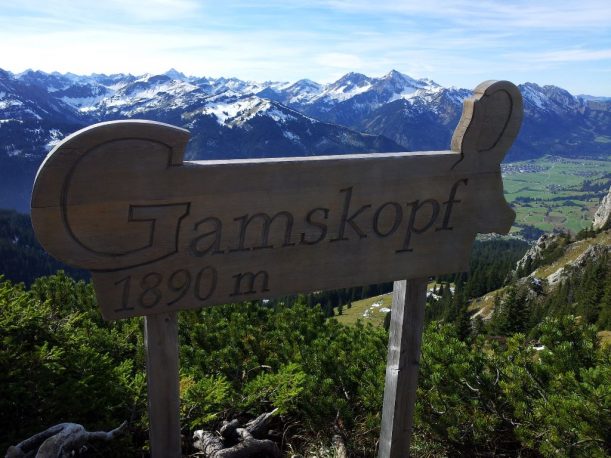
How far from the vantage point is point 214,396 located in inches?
190

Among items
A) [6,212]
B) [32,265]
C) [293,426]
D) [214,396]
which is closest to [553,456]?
[293,426]

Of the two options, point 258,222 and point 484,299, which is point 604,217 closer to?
point 484,299

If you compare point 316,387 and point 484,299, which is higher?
point 316,387

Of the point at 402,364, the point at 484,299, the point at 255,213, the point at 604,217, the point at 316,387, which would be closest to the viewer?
the point at 255,213

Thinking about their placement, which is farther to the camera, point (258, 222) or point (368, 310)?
point (368, 310)

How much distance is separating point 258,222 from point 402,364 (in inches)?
69.0

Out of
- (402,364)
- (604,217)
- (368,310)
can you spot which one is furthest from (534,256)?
(402,364)

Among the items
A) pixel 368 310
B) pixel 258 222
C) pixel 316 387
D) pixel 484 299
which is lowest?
pixel 368 310

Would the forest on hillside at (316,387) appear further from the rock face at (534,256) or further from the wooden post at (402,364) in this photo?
the rock face at (534,256)

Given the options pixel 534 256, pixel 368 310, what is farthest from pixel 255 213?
pixel 534 256

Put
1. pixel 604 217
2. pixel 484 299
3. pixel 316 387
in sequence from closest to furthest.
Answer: pixel 316 387
pixel 484 299
pixel 604 217

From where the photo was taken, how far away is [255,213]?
3.22 metres

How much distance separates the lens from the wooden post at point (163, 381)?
10.8 ft

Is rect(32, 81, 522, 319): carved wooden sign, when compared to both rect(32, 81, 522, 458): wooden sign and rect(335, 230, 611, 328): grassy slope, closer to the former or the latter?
rect(32, 81, 522, 458): wooden sign
